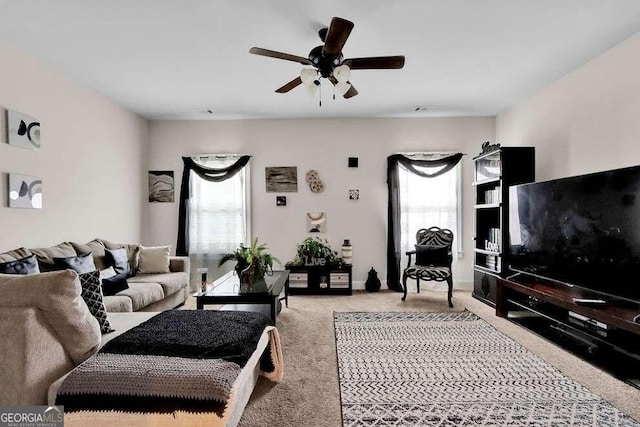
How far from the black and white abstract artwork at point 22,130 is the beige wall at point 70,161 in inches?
2.1

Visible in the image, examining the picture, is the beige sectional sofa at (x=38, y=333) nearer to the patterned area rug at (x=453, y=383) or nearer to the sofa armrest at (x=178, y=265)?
the patterned area rug at (x=453, y=383)

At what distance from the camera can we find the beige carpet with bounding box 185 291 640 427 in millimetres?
2025

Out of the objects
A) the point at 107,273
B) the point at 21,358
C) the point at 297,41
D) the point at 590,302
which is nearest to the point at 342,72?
the point at 297,41

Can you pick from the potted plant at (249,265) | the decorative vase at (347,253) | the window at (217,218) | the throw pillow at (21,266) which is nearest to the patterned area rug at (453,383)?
the potted plant at (249,265)

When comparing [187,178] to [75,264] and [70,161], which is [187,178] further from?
[75,264]

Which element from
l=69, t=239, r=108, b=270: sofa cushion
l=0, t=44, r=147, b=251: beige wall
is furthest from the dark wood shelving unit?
l=0, t=44, r=147, b=251: beige wall

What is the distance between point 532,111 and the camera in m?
4.42

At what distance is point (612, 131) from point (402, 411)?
3.07 metres

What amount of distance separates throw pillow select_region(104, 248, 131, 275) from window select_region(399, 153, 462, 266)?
3696mm

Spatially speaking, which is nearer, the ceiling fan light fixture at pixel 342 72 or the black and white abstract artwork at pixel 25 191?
the ceiling fan light fixture at pixel 342 72

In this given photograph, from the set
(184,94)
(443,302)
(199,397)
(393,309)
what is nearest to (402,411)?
(199,397)

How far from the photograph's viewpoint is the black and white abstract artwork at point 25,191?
10.3 feet

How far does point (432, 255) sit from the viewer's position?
482 centimetres

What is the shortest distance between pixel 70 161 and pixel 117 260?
1.20 meters
